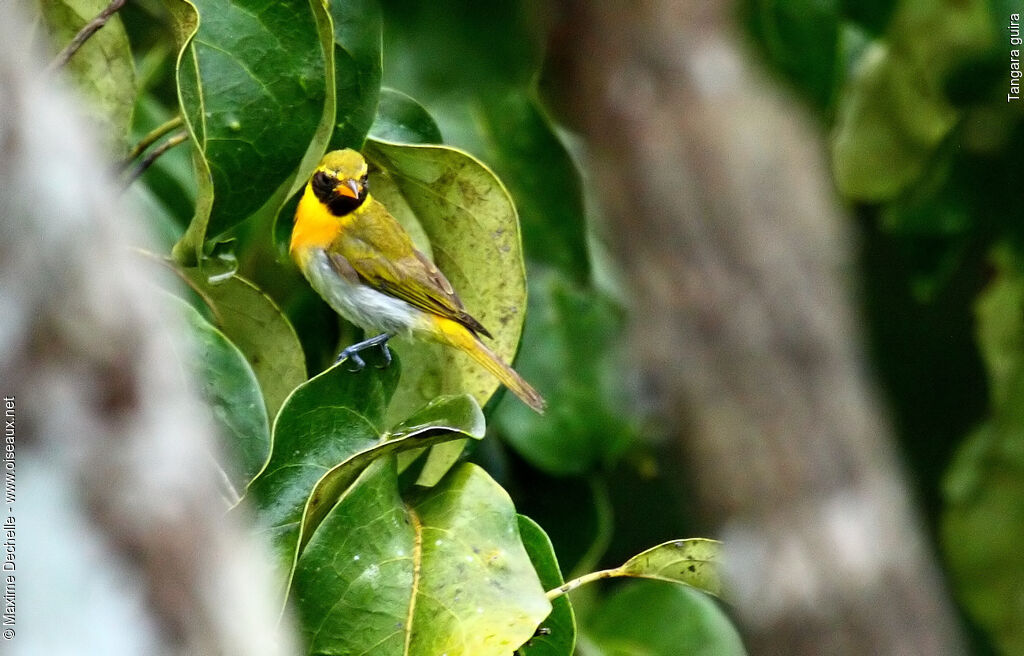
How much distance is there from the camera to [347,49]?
129cm

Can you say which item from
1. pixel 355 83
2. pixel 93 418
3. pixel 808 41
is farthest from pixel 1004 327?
pixel 93 418

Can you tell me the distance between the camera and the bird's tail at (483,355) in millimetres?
1360

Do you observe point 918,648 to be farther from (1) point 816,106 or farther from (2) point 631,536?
(2) point 631,536

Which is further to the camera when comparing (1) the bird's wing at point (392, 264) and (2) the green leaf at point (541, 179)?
(2) the green leaf at point (541, 179)

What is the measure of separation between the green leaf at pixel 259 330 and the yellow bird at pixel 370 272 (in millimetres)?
70

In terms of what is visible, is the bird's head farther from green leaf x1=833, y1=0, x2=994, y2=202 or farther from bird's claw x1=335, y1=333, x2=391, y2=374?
green leaf x1=833, y1=0, x2=994, y2=202

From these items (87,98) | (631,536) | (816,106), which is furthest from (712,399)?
(631,536)

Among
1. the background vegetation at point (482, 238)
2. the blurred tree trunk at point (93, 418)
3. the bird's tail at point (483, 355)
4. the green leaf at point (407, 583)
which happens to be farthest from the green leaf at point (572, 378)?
the blurred tree trunk at point (93, 418)

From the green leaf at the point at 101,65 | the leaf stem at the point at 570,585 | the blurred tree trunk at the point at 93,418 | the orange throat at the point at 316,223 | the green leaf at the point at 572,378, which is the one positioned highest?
the blurred tree trunk at the point at 93,418

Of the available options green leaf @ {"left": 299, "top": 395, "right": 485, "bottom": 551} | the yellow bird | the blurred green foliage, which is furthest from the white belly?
the blurred green foliage

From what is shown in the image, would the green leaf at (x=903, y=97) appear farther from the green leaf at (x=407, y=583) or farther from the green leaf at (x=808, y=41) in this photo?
the green leaf at (x=407, y=583)

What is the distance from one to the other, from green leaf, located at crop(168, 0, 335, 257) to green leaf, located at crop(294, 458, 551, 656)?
0.34m

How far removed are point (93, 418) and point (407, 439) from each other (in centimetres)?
63

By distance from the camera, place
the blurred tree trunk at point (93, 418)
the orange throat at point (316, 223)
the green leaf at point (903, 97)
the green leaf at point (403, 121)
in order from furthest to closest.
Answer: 1. the green leaf at point (903, 97)
2. the orange throat at point (316, 223)
3. the green leaf at point (403, 121)
4. the blurred tree trunk at point (93, 418)
